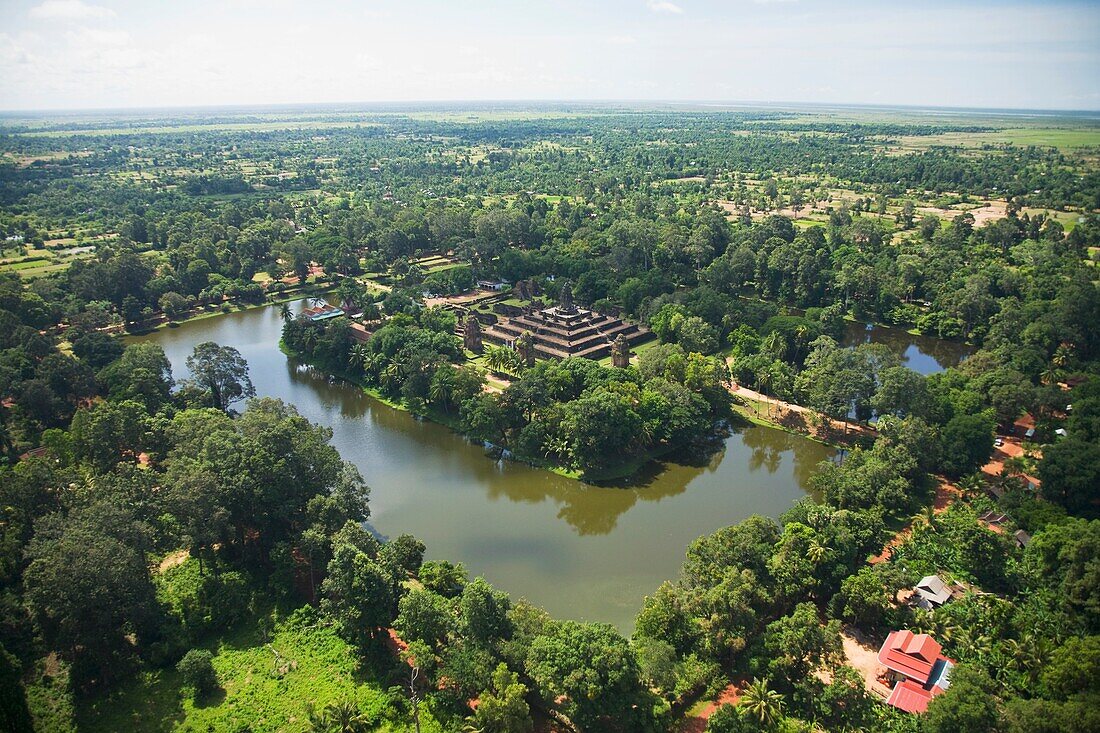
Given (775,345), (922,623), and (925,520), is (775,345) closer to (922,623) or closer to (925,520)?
(925,520)

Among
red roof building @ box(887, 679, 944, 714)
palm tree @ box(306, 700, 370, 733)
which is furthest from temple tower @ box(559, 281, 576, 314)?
palm tree @ box(306, 700, 370, 733)

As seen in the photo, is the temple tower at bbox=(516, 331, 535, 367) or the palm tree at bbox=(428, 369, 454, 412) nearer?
the palm tree at bbox=(428, 369, 454, 412)

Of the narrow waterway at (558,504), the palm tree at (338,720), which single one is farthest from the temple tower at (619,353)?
the palm tree at (338,720)

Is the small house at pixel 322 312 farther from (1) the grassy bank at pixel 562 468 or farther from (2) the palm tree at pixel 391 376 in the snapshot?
(2) the palm tree at pixel 391 376

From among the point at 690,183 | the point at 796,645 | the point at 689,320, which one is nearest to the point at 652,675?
the point at 796,645

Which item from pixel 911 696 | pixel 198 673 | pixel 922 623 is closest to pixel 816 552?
pixel 922 623

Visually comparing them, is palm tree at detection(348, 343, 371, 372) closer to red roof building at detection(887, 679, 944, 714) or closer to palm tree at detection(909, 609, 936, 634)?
palm tree at detection(909, 609, 936, 634)
